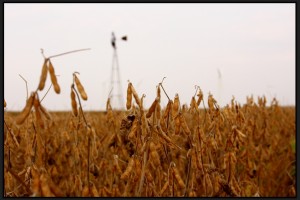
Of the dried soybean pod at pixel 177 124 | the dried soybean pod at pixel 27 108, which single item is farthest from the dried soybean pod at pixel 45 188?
the dried soybean pod at pixel 177 124

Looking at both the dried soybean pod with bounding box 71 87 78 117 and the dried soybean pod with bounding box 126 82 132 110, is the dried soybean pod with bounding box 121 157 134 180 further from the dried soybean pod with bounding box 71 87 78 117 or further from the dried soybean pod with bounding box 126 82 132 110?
the dried soybean pod with bounding box 71 87 78 117

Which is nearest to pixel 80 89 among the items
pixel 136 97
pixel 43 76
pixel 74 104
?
pixel 74 104

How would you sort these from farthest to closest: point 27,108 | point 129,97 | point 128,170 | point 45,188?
point 129,97 → point 128,170 → point 27,108 → point 45,188

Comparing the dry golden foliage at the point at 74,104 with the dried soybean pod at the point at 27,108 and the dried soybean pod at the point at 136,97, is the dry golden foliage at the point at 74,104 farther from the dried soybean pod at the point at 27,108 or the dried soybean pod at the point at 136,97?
the dried soybean pod at the point at 136,97

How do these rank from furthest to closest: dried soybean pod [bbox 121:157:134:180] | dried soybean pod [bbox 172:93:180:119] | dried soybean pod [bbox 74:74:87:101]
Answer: dried soybean pod [bbox 172:93:180:119] → dried soybean pod [bbox 121:157:134:180] → dried soybean pod [bbox 74:74:87:101]

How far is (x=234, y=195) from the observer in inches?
77.1

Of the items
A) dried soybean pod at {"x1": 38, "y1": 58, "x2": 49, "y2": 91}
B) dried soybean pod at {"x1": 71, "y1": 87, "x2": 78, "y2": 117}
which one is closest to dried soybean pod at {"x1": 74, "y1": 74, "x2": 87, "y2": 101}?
dried soybean pod at {"x1": 71, "y1": 87, "x2": 78, "y2": 117}

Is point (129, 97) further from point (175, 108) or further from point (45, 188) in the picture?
point (45, 188)

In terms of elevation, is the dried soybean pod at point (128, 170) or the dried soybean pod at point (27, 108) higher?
the dried soybean pod at point (27, 108)

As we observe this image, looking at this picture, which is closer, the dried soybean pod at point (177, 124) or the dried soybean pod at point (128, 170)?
the dried soybean pod at point (128, 170)

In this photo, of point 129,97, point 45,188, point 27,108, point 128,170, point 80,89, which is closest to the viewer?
point 45,188

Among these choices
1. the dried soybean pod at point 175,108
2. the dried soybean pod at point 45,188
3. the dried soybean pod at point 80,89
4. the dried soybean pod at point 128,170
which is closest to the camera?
the dried soybean pod at point 45,188

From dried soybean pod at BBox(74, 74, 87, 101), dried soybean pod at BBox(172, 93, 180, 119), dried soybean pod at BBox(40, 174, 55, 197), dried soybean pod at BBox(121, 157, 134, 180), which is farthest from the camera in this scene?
dried soybean pod at BBox(172, 93, 180, 119)

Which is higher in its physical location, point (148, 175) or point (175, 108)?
point (175, 108)
